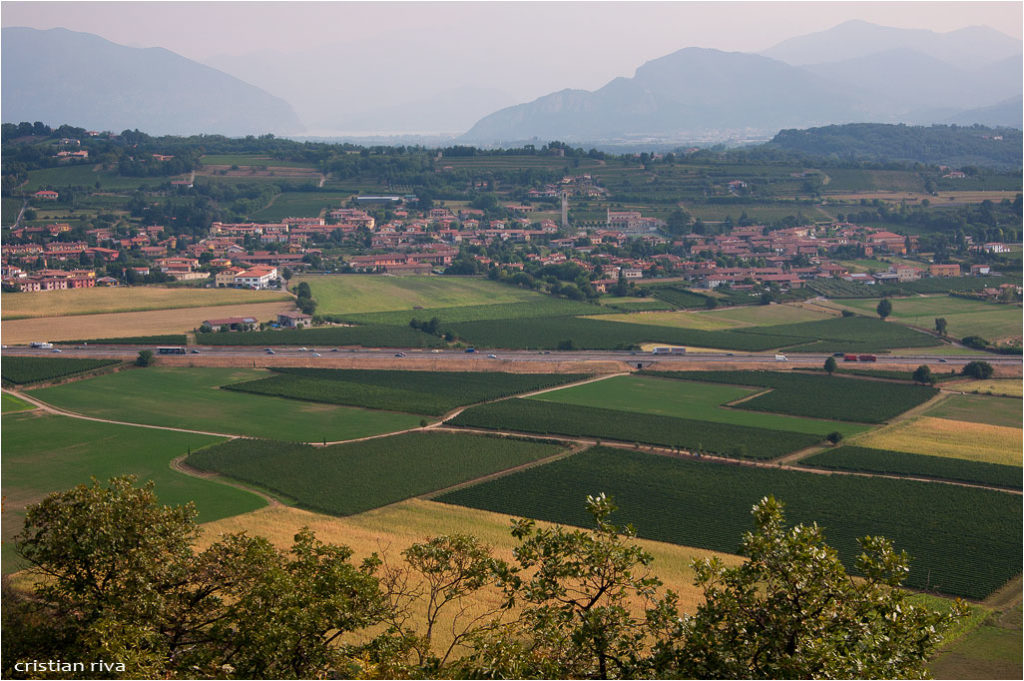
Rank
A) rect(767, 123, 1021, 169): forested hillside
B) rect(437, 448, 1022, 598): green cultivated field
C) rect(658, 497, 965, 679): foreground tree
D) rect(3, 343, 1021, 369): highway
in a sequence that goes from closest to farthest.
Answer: rect(658, 497, 965, 679): foreground tree, rect(437, 448, 1022, 598): green cultivated field, rect(3, 343, 1021, 369): highway, rect(767, 123, 1021, 169): forested hillside

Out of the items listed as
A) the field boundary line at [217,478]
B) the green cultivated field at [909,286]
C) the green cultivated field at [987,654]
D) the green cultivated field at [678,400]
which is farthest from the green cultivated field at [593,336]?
the green cultivated field at [987,654]

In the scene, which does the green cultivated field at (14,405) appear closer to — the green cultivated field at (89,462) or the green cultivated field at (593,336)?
the green cultivated field at (89,462)

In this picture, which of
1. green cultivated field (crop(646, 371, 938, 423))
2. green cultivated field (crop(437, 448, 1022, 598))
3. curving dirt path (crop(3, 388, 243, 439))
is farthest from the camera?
green cultivated field (crop(646, 371, 938, 423))

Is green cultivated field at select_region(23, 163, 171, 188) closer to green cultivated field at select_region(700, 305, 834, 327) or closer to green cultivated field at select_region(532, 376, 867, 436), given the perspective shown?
green cultivated field at select_region(700, 305, 834, 327)

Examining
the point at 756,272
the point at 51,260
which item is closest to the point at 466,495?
the point at 756,272

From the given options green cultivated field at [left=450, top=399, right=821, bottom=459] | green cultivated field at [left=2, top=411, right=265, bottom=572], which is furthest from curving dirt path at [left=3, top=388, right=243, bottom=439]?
green cultivated field at [left=450, top=399, right=821, bottom=459]

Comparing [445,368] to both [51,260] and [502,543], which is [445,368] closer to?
[502,543]
